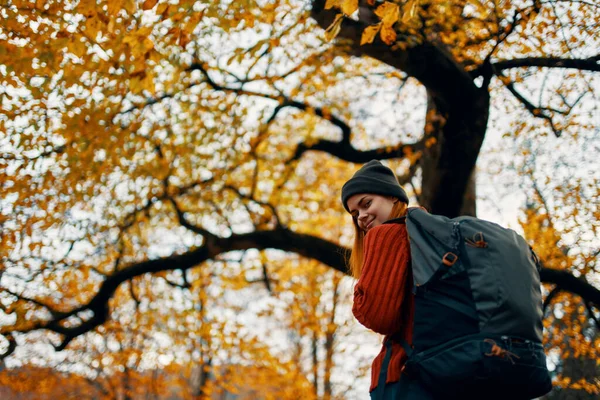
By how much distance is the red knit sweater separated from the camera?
1996 millimetres

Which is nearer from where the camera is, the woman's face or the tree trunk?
the woman's face

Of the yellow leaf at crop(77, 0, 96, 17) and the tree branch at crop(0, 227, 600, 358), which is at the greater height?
the yellow leaf at crop(77, 0, 96, 17)

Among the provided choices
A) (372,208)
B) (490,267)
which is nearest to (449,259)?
(490,267)

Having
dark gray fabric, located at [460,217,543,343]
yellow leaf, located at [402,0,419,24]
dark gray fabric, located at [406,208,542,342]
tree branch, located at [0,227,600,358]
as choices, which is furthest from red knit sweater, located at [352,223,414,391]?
tree branch, located at [0,227,600,358]

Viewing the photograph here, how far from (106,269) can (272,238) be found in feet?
17.1

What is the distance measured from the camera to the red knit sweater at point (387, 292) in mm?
1996

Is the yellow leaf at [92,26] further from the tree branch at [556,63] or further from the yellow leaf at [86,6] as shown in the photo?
the tree branch at [556,63]

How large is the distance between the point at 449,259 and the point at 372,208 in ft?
2.15

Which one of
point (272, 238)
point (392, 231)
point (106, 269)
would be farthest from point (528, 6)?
point (106, 269)

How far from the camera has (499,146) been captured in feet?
31.3

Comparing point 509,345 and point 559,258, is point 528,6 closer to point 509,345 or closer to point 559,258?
point 559,258

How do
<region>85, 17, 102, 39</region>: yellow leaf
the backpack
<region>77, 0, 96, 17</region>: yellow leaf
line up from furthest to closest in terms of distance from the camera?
1. <region>85, 17, 102, 39</region>: yellow leaf
2. <region>77, 0, 96, 17</region>: yellow leaf
3. the backpack

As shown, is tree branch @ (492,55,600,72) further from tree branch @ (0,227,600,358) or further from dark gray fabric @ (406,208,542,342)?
dark gray fabric @ (406,208,542,342)

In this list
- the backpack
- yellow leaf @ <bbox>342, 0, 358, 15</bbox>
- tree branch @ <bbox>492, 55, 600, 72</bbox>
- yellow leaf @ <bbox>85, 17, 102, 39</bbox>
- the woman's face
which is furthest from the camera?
tree branch @ <bbox>492, 55, 600, 72</bbox>
